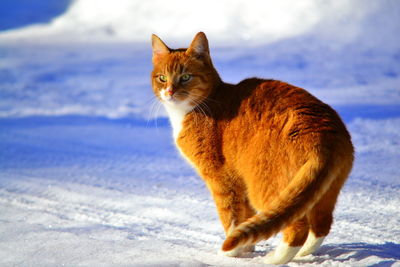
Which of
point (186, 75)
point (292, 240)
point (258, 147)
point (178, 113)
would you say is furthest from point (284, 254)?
point (186, 75)

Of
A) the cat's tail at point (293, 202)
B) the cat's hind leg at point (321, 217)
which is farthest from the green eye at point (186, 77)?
the cat's hind leg at point (321, 217)

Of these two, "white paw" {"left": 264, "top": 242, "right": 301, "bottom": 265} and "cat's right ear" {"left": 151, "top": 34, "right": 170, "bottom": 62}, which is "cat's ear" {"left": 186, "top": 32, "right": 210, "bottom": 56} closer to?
"cat's right ear" {"left": 151, "top": 34, "right": 170, "bottom": 62}

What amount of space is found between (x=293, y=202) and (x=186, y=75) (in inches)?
43.2

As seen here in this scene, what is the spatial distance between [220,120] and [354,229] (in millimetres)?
1155

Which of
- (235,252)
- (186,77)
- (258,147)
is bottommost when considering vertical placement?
(235,252)

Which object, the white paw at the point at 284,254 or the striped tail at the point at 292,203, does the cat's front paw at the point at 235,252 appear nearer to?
the white paw at the point at 284,254

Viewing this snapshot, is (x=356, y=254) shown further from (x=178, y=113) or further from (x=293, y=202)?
(x=178, y=113)

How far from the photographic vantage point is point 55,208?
3.57 m

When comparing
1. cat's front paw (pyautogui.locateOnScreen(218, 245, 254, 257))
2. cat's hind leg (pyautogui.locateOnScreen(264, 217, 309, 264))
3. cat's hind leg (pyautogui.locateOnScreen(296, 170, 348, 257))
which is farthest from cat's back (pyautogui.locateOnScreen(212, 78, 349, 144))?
cat's front paw (pyautogui.locateOnScreen(218, 245, 254, 257))

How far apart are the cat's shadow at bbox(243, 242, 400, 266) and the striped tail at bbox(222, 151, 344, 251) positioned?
0.46 m

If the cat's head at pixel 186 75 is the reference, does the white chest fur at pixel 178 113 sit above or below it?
below

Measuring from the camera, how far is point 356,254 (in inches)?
97.0

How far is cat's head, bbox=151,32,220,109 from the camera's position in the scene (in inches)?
110

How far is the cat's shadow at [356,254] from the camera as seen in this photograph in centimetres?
236
